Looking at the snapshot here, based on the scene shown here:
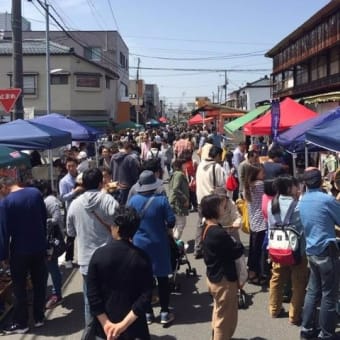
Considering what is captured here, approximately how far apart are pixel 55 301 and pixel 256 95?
191 feet

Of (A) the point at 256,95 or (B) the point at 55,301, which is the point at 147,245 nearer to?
(B) the point at 55,301

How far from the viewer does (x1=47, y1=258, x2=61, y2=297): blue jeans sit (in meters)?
6.54

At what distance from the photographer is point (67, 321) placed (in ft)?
19.9

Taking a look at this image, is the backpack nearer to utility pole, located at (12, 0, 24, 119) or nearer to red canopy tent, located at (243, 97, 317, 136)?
red canopy tent, located at (243, 97, 317, 136)

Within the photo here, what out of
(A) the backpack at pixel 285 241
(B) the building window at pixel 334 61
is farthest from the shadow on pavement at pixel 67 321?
(B) the building window at pixel 334 61

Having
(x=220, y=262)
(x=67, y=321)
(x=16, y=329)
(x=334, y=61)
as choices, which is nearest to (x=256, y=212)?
(x=220, y=262)

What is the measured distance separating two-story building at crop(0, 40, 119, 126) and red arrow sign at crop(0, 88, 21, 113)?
2479 centimetres

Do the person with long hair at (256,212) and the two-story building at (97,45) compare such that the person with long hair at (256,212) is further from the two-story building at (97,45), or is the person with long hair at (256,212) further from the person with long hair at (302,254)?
the two-story building at (97,45)

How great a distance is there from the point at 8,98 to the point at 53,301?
596cm

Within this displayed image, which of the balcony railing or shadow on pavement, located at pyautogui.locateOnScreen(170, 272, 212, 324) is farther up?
the balcony railing

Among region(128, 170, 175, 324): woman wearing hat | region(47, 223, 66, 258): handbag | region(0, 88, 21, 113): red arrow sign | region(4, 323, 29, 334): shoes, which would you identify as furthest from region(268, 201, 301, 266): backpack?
region(0, 88, 21, 113): red arrow sign

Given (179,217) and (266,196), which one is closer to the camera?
(266,196)

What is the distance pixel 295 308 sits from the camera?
5.73 metres

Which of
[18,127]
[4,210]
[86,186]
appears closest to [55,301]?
[4,210]
